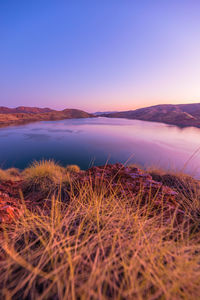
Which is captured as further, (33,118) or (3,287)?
(33,118)

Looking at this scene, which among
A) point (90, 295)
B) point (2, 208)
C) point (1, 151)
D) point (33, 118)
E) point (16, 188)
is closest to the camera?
point (90, 295)

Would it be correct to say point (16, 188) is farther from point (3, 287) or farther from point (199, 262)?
point (199, 262)

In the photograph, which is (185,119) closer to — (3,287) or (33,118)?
(3,287)

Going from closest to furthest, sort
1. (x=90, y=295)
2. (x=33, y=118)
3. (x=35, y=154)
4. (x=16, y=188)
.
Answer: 1. (x=90, y=295)
2. (x=16, y=188)
3. (x=35, y=154)
4. (x=33, y=118)

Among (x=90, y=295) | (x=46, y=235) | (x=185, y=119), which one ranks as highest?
(x=185, y=119)

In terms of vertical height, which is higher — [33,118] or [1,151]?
[33,118]

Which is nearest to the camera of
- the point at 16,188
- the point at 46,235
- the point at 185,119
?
the point at 46,235

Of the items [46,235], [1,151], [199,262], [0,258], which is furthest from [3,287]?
[1,151]

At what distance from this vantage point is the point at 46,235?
3.98 ft

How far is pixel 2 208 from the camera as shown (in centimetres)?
164

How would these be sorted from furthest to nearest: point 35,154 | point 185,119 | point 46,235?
point 185,119 → point 35,154 → point 46,235

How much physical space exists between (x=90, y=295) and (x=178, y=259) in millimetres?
724

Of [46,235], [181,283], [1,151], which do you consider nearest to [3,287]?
[46,235]

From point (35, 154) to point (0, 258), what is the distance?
11.6m
